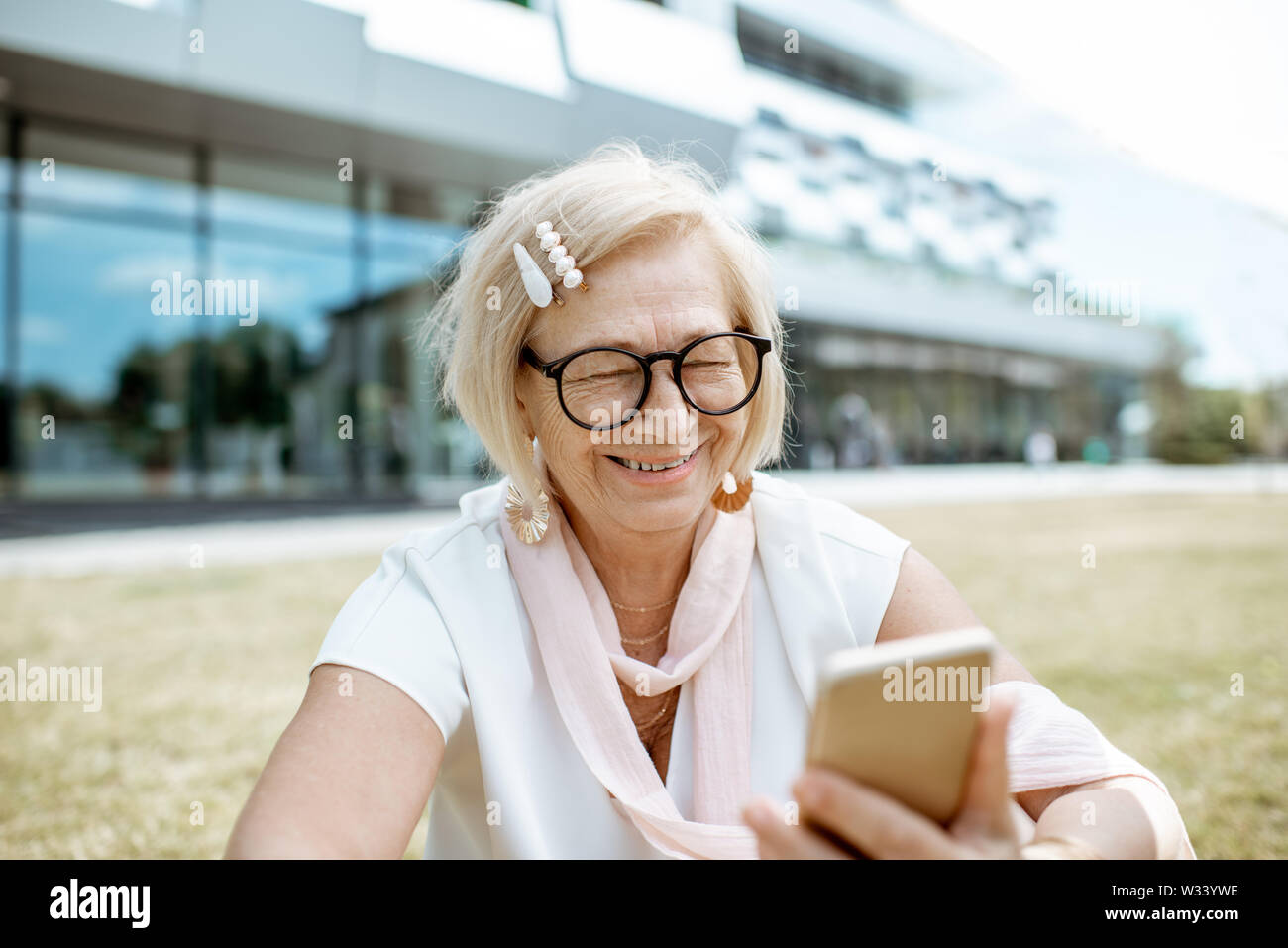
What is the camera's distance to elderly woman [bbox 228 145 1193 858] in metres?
1.25

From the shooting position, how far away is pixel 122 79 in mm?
9828

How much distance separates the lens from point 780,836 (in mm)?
751

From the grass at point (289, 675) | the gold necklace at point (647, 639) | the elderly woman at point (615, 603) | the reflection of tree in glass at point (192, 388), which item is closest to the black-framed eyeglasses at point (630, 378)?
the elderly woman at point (615, 603)

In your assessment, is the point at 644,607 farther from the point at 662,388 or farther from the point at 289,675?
the point at 289,675

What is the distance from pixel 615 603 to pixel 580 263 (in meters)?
0.65

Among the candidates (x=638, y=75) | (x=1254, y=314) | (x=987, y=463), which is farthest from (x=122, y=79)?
(x=987, y=463)

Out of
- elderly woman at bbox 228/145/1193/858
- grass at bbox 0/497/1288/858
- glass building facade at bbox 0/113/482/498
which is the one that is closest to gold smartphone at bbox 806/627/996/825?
elderly woman at bbox 228/145/1193/858

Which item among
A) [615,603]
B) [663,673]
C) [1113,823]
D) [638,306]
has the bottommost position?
[1113,823]

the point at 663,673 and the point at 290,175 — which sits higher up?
the point at 290,175

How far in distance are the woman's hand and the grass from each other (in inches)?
94.0

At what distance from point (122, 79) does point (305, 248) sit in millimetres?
3285


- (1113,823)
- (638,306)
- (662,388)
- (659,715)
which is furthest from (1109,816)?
(638,306)

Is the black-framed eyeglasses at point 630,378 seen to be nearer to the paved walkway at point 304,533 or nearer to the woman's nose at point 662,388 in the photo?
the woman's nose at point 662,388

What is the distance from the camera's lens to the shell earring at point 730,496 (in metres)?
1.71
